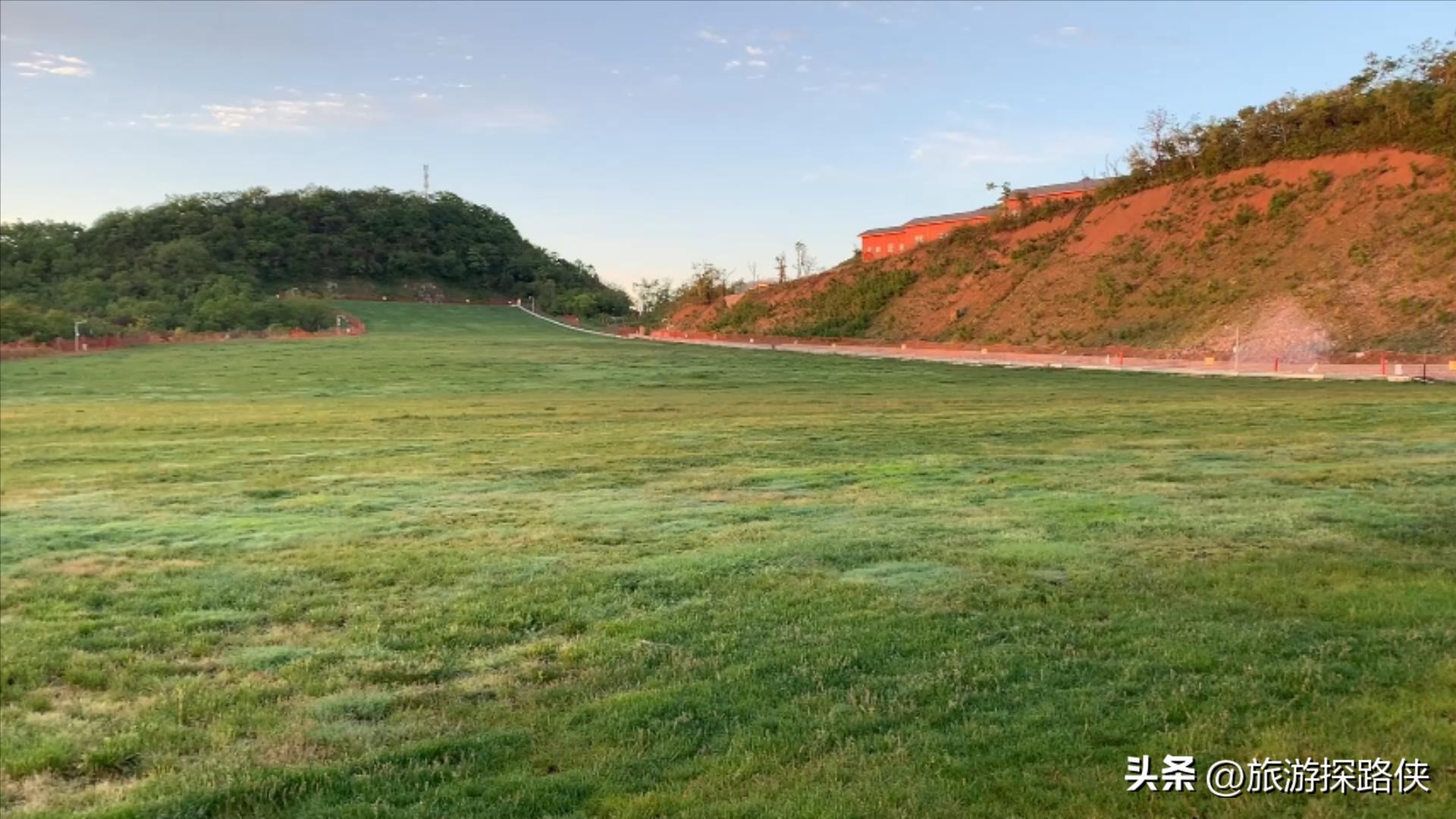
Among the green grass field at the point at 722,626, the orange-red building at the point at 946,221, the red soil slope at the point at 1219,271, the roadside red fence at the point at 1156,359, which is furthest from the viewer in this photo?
the orange-red building at the point at 946,221

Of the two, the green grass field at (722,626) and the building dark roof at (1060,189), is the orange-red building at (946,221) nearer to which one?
the building dark roof at (1060,189)

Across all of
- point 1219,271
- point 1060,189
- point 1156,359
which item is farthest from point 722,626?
point 1060,189

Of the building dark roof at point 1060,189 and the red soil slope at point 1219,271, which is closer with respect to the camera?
the red soil slope at point 1219,271

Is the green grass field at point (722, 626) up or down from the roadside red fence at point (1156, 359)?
down

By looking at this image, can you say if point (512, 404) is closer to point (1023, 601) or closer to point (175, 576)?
point (175, 576)

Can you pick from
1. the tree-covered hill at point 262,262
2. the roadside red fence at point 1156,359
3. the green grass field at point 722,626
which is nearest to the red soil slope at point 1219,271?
the roadside red fence at point 1156,359

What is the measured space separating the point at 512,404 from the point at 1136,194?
171 feet

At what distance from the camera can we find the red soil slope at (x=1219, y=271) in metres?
43.5

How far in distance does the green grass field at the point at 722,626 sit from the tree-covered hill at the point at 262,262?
54.4m

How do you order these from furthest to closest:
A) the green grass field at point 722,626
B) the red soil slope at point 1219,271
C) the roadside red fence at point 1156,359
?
the red soil slope at point 1219,271 → the roadside red fence at point 1156,359 → the green grass field at point 722,626

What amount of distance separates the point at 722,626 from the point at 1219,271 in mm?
52993

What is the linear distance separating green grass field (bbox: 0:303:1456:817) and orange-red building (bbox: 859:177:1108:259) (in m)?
62.4

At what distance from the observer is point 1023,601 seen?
7.20m

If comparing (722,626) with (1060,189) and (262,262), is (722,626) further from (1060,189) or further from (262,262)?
(262,262)
